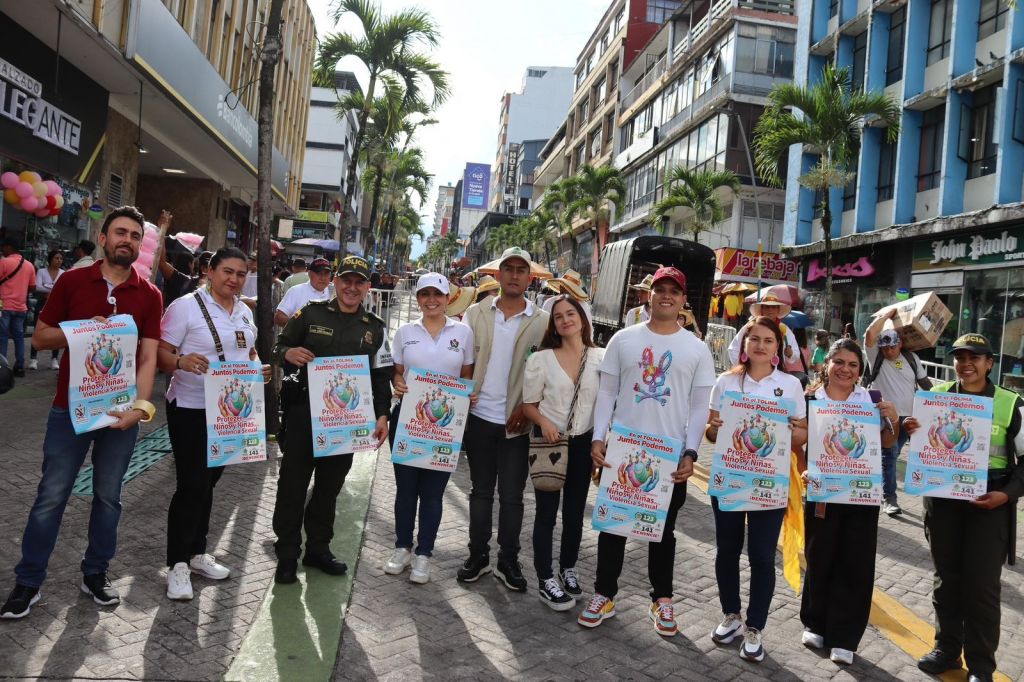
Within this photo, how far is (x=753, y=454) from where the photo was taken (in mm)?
4164

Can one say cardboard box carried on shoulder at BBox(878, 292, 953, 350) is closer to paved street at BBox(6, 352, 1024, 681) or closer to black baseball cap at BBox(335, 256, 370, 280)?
paved street at BBox(6, 352, 1024, 681)

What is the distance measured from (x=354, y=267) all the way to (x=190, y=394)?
117 cm

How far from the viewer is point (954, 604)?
4.21 meters

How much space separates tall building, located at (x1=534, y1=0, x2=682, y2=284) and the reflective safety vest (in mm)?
41591

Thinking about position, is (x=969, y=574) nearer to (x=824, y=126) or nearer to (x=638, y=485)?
(x=638, y=485)

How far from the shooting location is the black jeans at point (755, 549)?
421cm

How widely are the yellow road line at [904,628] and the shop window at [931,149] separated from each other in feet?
61.4

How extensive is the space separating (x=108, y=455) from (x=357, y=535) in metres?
2.05

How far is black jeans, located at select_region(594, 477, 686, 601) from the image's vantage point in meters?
4.43

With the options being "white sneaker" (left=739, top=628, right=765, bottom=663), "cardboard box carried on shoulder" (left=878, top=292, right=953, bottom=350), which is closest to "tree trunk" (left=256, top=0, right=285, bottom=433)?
"white sneaker" (left=739, top=628, right=765, bottom=663)

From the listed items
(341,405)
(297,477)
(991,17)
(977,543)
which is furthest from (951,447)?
(991,17)

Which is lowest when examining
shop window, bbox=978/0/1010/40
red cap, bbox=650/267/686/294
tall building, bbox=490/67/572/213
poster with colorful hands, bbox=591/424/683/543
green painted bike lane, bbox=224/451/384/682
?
green painted bike lane, bbox=224/451/384/682

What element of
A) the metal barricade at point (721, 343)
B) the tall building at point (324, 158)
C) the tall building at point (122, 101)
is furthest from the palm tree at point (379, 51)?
the tall building at point (324, 158)

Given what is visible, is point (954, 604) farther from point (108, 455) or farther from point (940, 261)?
point (940, 261)
